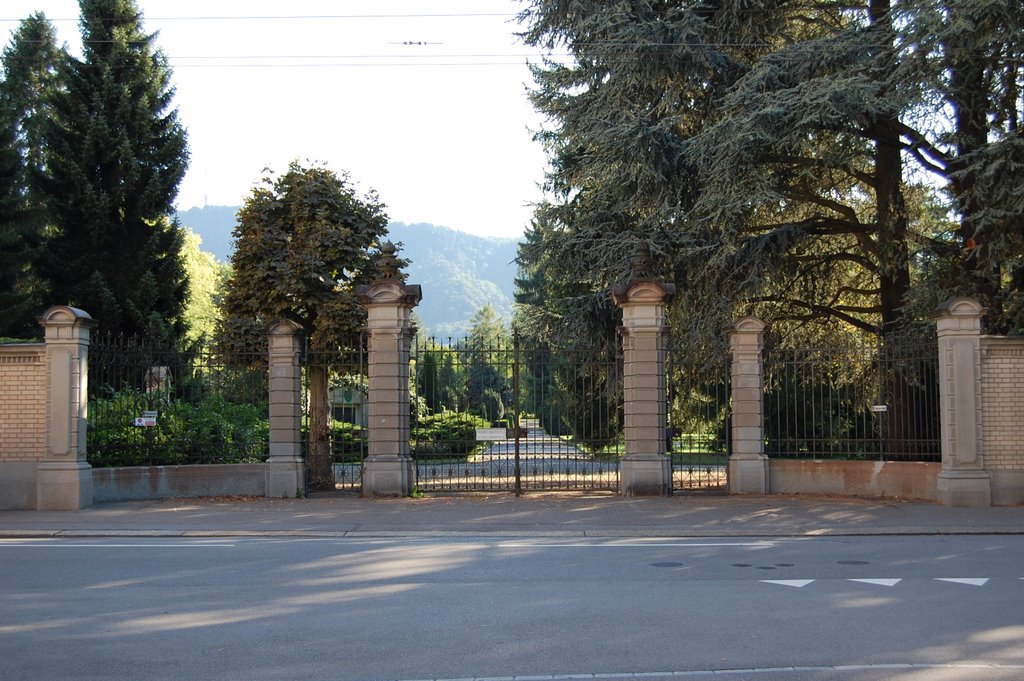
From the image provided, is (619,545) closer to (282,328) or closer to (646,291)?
(646,291)

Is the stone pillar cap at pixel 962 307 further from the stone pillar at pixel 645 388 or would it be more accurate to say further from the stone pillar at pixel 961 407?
the stone pillar at pixel 645 388

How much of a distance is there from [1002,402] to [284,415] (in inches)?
498

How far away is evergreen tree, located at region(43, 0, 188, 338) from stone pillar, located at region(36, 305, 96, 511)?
14.0 metres

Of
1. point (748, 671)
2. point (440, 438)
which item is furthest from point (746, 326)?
point (748, 671)

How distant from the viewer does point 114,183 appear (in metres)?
31.6

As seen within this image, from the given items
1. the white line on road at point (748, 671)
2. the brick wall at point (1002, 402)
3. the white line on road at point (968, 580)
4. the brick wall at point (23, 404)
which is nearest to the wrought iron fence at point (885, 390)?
the brick wall at point (1002, 402)

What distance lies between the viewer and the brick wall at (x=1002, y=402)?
1656cm

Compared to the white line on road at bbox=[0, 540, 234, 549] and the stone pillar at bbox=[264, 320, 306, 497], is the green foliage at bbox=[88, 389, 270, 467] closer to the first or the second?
the stone pillar at bbox=[264, 320, 306, 497]

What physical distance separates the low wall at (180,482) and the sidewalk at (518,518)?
1.23 ft

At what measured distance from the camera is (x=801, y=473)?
18.1 m

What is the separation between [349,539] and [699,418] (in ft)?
36.5

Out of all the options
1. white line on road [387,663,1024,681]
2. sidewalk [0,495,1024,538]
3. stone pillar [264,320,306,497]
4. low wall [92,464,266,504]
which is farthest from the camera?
stone pillar [264,320,306,497]

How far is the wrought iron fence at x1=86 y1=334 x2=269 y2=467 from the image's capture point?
1772 cm

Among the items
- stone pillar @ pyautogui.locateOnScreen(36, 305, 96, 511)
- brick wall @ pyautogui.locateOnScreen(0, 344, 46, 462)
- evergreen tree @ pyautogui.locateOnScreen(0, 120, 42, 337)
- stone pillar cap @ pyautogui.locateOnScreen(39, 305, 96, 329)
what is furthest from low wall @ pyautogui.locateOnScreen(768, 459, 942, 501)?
evergreen tree @ pyautogui.locateOnScreen(0, 120, 42, 337)
